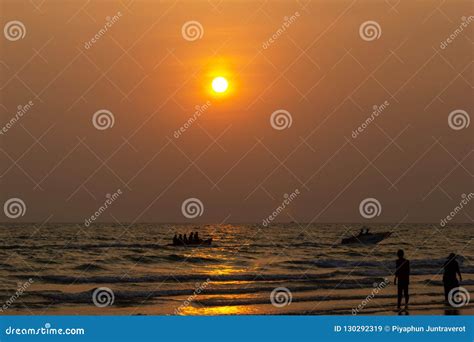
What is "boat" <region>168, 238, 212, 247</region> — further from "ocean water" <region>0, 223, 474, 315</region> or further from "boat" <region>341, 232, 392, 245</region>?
"boat" <region>341, 232, 392, 245</region>

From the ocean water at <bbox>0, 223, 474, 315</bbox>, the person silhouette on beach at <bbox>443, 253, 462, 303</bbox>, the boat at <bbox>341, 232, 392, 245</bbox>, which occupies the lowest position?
the person silhouette on beach at <bbox>443, 253, 462, 303</bbox>

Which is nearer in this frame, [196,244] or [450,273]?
[450,273]

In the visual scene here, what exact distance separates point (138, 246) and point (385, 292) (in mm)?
36393

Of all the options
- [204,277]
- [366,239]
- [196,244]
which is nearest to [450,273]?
[204,277]

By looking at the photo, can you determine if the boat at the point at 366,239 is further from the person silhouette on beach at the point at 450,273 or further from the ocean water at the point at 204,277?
the person silhouette on beach at the point at 450,273

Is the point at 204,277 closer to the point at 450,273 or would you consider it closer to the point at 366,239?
the point at 450,273

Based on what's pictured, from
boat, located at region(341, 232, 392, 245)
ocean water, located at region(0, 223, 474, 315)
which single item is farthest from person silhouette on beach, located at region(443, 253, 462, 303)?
boat, located at region(341, 232, 392, 245)

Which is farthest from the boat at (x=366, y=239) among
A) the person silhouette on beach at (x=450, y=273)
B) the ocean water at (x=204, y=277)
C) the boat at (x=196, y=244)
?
the person silhouette on beach at (x=450, y=273)

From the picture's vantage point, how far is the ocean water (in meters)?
22.0

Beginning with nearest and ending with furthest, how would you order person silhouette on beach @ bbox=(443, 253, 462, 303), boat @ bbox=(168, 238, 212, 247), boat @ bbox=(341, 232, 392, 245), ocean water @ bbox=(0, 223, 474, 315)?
person silhouette on beach @ bbox=(443, 253, 462, 303) → ocean water @ bbox=(0, 223, 474, 315) → boat @ bbox=(168, 238, 212, 247) → boat @ bbox=(341, 232, 392, 245)

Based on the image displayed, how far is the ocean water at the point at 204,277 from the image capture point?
72.2 feet

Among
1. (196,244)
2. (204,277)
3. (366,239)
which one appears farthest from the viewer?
(366,239)

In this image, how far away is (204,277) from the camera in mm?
34250

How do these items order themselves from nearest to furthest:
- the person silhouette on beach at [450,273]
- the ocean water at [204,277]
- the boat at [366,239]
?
the person silhouette on beach at [450,273], the ocean water at [204,277], the boat at [366,239]
